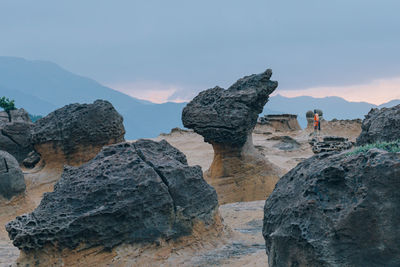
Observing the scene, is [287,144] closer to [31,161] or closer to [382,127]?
[31,161]

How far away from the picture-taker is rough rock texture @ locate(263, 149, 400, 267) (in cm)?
320

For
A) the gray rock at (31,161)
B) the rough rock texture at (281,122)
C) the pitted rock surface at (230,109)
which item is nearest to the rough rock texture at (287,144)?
the rough rock texture at (281,122)

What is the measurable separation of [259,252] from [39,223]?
8.39 feet

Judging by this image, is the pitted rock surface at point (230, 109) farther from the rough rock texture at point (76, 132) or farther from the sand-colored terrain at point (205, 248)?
the rough rock texture at point (76, 132)

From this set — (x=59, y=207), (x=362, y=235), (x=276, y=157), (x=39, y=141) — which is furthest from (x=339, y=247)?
(x=276, y=157)

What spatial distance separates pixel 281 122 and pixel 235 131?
16.5 metres

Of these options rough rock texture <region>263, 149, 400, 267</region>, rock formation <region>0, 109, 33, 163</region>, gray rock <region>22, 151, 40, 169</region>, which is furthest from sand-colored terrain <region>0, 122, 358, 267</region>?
rock formation <region>0, 109, 33, 163</region>

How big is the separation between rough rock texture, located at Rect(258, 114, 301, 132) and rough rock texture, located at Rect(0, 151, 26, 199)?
18309 millimetres

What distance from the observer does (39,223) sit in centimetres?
507

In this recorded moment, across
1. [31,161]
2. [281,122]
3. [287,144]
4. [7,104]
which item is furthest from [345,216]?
[281,122]

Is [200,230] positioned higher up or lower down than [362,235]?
lower down

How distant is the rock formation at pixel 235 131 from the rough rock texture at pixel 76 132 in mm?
2779

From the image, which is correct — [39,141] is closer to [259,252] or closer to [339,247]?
[259,252]

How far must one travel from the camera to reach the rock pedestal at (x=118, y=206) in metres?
5.02
